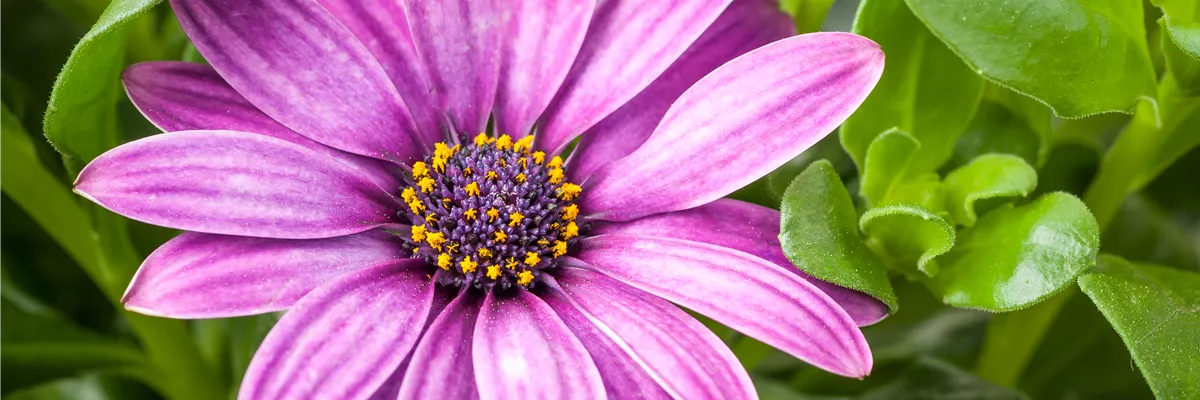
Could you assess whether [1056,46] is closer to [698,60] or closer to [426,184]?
[698,60]

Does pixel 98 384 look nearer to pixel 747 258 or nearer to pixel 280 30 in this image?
pixel 280 30

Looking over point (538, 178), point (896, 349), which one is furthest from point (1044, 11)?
point (896, 349)

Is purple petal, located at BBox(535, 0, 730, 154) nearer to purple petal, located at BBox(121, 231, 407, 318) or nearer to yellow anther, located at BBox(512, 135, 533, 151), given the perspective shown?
yellow anther, located at BBox(512, 135, 533, 151)

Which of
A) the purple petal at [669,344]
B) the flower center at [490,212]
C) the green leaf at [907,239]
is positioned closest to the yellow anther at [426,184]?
the flower center at [490,212]

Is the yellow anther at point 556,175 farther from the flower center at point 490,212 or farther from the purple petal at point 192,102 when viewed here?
the purple petal at point 192,102

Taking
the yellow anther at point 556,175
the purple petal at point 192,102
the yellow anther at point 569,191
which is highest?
the purple petal at point 192,102
